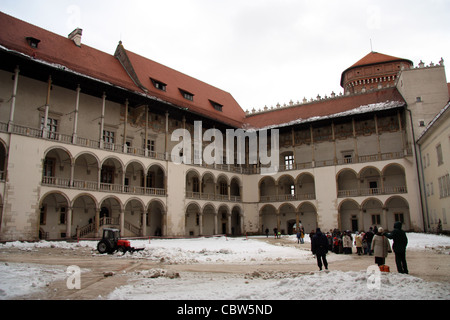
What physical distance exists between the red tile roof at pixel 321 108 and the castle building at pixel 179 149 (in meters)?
0.19

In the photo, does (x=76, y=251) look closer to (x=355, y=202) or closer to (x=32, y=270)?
(x=32, y=270)

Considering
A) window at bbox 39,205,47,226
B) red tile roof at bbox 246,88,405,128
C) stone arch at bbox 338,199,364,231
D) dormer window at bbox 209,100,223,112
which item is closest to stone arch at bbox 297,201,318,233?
stone arch at bbox 338,199,364,231

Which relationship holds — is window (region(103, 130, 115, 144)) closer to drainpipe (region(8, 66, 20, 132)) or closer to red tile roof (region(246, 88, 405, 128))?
drainpipe (region(8, 66, 20, 132))

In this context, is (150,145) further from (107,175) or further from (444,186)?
(444,186)

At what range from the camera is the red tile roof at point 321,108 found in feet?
113

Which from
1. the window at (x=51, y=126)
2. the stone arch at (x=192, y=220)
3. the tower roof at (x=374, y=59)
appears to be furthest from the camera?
the tower roof at (x=374, y=59)

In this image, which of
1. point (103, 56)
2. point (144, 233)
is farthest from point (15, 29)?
point (144, 233)

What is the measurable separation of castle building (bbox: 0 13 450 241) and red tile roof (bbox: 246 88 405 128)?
0.19 m

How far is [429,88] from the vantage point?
30938 mm

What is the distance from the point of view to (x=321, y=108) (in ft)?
121

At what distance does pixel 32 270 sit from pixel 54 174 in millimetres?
16480

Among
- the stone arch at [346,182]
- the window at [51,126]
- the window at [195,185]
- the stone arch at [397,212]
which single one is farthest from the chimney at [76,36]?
the stone arch at [397,212]

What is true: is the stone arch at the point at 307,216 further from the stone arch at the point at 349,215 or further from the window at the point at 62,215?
the window at the point at 62,215

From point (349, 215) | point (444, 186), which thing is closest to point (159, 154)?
point (349, 215)
